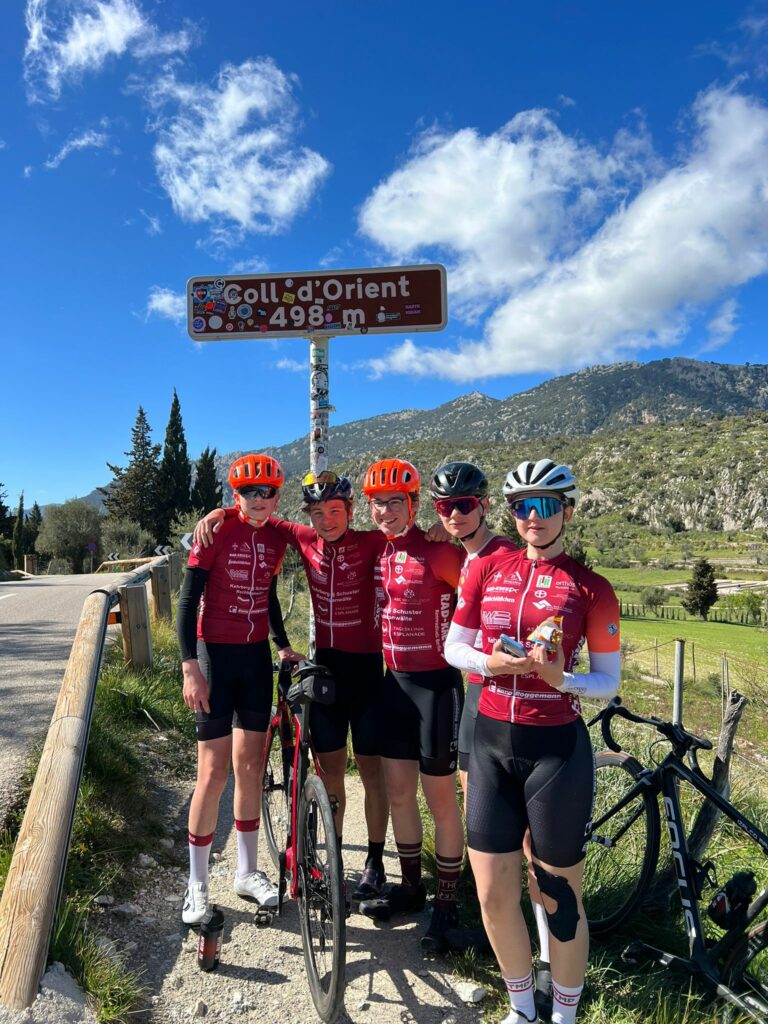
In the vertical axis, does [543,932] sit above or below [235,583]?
below

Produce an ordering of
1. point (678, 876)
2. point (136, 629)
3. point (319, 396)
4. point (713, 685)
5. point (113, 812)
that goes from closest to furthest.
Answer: point (678, 876) → point (113, 812) → point (319, 396) → point (136, 629) → point (713, 685)

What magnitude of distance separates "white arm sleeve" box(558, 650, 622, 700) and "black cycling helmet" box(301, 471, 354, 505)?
1.63 meters

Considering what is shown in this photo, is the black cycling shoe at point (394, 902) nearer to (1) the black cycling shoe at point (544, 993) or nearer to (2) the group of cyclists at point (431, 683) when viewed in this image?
(2) the group of cyclists at point (431, 683)

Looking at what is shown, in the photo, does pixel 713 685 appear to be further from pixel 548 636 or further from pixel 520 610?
pixel 548 636

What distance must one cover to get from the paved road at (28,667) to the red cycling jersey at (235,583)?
1554 mm

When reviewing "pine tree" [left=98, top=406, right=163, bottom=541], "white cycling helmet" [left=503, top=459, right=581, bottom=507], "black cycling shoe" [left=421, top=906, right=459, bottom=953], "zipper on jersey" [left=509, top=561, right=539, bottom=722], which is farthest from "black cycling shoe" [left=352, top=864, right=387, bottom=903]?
"pine tree" [left=98, top=406, right=163, bottom=541]

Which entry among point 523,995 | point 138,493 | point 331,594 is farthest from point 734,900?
point 138,493

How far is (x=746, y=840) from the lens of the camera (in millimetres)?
4113

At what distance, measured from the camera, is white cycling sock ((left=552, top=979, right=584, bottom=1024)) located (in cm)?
234

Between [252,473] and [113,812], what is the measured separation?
7.53 ft

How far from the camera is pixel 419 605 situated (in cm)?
325

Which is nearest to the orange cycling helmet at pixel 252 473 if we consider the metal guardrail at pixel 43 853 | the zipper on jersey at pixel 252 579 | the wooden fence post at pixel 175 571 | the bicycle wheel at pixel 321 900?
the zipper on jersey at pixel 252 579

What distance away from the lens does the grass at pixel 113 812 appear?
2.53m

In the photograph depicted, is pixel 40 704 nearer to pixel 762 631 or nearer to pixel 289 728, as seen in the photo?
pixel 289 728
